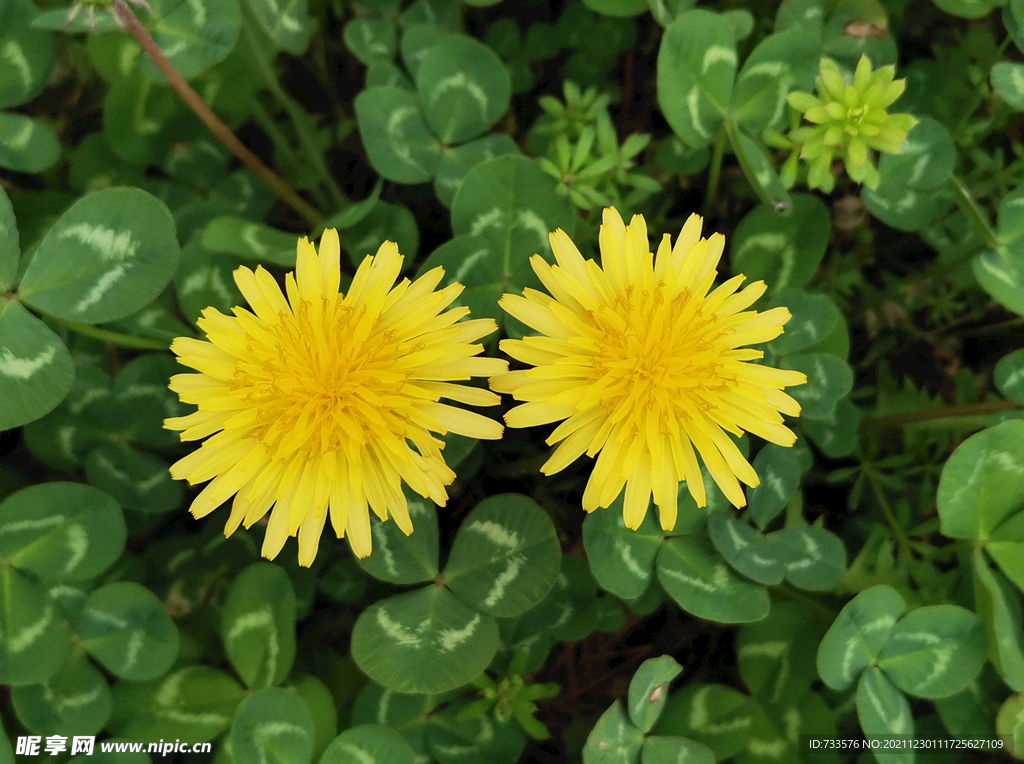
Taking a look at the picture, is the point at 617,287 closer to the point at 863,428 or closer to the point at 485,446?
the point at 485,446

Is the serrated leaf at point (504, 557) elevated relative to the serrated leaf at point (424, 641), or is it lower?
elevated

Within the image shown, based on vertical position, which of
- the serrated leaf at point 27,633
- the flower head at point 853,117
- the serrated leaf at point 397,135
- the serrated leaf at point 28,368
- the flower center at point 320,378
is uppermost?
the flower head at point 853,117

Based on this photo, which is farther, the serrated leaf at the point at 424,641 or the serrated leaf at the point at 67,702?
the serrated leaf at the point at 67,702

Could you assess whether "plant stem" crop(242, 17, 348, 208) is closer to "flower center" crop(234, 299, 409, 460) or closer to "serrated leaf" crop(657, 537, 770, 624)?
"flower center" crop(234, 299, 409, 460)

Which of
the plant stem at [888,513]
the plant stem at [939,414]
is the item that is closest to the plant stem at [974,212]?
the plant stem at [939,414]

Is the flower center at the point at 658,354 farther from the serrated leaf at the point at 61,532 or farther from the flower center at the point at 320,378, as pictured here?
the serrated leaf at the point at 61,532

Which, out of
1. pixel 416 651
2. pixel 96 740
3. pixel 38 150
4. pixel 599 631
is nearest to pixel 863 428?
pixel 599 631
